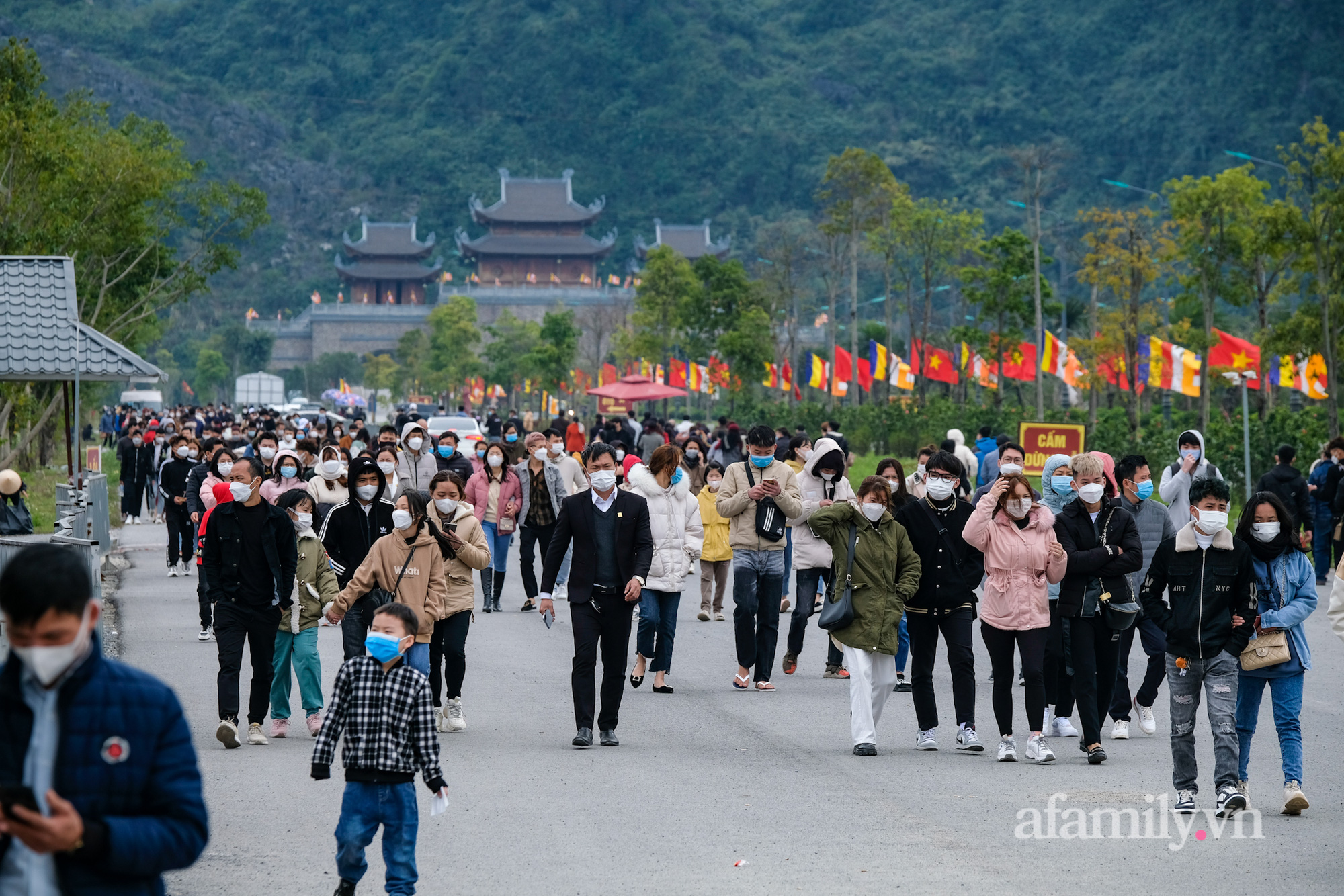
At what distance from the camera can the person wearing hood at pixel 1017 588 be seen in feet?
26.9

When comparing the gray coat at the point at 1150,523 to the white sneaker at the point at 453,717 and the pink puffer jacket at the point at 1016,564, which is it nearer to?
the pink puffer jacket at the point at 1016,564

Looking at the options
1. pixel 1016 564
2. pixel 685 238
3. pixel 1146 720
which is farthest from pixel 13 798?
pixel 685 238

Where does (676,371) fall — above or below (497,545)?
above

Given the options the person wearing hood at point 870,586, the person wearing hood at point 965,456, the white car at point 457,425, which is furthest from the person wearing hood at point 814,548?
the white car at point 457,425

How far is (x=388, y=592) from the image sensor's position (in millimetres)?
8422

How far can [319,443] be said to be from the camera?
16.5 metres

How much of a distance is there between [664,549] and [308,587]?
244cm

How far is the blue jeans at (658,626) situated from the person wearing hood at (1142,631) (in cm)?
276

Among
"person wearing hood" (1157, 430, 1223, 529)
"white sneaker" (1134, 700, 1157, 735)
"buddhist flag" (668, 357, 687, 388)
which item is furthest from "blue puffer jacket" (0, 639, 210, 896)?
"buddhist flag" (668, 357, 687, 388)

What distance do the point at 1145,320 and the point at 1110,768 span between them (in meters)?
31.0

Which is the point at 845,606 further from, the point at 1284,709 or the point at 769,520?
the point at 1284,709

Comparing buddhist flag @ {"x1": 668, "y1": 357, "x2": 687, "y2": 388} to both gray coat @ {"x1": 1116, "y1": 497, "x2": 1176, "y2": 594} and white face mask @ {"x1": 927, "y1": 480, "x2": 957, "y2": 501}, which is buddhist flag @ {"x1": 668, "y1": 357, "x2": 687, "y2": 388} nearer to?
gray coat @ {"x1": 1116, "y1": 497, "x2": 1176, "y2": 594}

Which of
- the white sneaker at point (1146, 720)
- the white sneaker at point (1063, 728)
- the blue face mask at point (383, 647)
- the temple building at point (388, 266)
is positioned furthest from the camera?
the temple building at point (388, 266)

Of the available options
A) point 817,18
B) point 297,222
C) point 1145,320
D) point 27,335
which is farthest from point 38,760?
point 817,18
